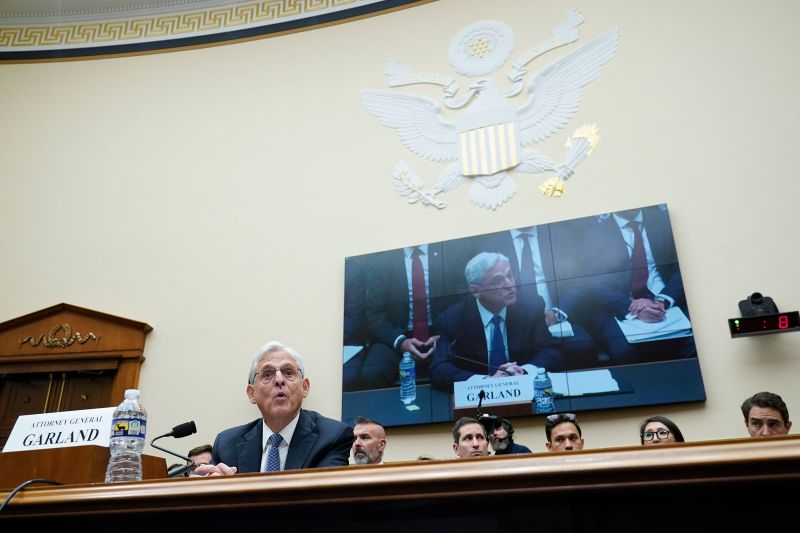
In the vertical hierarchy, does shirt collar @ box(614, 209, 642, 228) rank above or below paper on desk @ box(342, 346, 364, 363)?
above

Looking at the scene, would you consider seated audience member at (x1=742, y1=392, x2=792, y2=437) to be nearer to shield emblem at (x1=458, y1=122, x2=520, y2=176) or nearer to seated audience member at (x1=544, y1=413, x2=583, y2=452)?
seated audience member at (x1=544, y1=413, x2=583, y2=452)

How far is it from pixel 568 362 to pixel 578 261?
2.43 feet

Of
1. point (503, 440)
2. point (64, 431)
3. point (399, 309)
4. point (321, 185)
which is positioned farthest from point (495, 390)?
Result: point (64, 431)

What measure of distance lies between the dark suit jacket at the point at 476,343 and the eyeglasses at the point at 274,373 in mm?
2420

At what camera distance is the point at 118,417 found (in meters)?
2.02

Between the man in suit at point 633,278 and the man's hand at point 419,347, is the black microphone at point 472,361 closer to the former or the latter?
the man's hand at point 419,347

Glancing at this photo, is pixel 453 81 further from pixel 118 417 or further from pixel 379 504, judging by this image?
pixel 379 504

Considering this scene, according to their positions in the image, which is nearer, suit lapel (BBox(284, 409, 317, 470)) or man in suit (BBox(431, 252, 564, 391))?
suit lapel (BBox(284, 409, 317, 470))

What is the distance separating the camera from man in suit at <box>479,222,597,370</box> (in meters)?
4.92

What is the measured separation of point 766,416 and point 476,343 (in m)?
2.01

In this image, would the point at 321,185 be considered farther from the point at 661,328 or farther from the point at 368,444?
the point at 661,328

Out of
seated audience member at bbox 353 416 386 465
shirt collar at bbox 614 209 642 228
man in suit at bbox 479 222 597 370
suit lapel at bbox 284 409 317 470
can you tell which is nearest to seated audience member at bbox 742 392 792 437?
man in suit at bbox 479 222 597 370

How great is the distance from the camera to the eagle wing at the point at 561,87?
5777mm

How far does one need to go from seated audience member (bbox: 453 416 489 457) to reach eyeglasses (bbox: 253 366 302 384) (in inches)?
54.4
